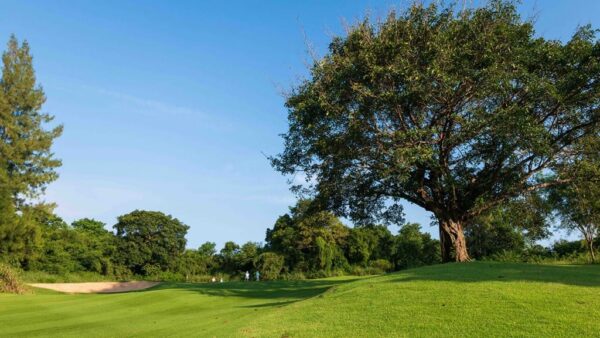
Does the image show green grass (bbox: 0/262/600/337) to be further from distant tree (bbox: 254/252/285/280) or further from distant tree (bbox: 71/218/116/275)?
distant tree (bbox: 71/218/116/275)

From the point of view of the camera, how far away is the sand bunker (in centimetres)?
3691

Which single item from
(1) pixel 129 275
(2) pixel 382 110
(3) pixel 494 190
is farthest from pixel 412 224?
(2) pixel 382 110

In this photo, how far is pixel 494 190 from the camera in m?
20.5

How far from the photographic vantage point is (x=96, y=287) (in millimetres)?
41312

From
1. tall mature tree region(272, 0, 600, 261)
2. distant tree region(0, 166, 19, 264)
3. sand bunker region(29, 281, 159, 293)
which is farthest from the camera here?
distant tree region(0, 166, 19, 264)

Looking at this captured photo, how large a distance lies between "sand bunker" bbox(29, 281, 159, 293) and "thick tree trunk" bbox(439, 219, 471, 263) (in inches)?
1139

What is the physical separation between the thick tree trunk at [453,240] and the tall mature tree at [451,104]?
59mm

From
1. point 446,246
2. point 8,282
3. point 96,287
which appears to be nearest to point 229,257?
point 96,287

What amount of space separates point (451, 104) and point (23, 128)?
4176cm

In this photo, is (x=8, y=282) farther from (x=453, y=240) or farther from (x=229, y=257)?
(x=229, y=257)

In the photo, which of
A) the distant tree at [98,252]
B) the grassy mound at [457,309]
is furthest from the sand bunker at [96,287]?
the grassy mound at [457,309]

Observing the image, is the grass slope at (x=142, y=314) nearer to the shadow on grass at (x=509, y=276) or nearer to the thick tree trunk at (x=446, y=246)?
the shadow on grass at (x=509, y=276)

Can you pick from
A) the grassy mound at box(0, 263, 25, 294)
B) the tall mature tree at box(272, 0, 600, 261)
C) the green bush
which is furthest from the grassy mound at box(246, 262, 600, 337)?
the green bush

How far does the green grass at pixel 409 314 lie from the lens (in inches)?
320
